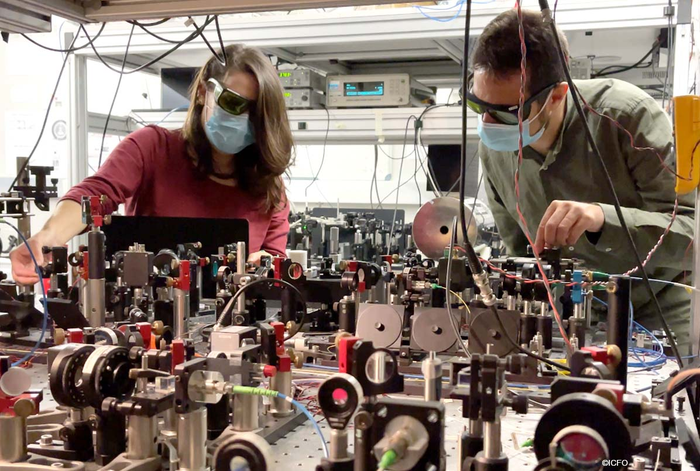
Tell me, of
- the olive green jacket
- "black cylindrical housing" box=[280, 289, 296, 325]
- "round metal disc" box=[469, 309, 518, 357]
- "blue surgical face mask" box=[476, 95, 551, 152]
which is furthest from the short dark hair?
"black cylindrical housing" box=[280, 289, 296, 325]

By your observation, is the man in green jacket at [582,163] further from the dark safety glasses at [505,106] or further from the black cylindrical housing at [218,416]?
the black cylindrical housing at [218,416]

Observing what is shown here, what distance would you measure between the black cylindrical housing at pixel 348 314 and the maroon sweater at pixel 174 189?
1.03 meters

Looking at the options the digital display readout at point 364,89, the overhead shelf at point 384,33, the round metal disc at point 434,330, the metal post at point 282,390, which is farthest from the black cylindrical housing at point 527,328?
the digital display readout at point 364,89

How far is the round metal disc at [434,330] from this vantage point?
1240 millimetres

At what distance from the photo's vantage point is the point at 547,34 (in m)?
1.56

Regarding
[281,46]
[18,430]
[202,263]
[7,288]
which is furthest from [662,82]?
[18,430]

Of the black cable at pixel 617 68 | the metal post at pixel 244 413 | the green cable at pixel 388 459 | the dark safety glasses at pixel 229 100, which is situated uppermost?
the black cable at pixel 617 68

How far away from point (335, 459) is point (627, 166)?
152cm

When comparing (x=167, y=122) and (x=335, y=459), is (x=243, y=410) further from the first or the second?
(x=167, y=122)

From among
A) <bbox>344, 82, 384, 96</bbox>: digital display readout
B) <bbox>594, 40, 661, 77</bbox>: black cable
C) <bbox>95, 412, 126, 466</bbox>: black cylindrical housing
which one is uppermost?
<bbox>594, 40, 661, 77</bbox>: black cable

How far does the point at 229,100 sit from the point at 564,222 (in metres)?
1.12

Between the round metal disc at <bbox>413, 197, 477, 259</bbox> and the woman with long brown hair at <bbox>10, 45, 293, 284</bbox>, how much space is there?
0.68 metres

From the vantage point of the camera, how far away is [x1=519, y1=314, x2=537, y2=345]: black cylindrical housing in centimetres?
125

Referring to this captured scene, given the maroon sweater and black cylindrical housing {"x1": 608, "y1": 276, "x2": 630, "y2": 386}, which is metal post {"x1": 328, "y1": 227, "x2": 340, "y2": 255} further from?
black cylindrical housing {"x1": 608, "y1": 276, "x2": 630, "y2": 386}
